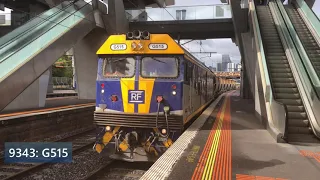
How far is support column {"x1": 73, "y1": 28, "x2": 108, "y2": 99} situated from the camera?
73.0ft

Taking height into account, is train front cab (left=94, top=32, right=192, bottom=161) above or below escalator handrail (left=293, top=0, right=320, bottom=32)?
below

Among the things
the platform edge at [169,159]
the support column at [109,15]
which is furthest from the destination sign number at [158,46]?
the support column at [109,15]

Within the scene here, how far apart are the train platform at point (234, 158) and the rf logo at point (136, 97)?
1406mm

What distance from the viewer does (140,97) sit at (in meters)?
7.54

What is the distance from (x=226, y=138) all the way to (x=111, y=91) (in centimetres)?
335

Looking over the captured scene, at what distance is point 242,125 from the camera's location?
10.5m

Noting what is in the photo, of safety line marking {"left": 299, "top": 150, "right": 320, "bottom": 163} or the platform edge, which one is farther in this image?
safety line marking {"left": 299, "top": 150, "right": 320, "bottom": 163}

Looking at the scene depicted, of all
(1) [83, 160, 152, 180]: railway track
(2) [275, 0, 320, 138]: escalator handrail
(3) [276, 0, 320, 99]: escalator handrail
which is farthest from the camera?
(3) [276, 0, 320, 99]: escalator handrail

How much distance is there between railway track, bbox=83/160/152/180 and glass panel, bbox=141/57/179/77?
2.56m

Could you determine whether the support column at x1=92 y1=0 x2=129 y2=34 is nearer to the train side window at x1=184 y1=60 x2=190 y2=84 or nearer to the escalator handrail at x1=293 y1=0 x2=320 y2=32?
the escalator handrail at x1=293 y1=0 x2=320 y2=32

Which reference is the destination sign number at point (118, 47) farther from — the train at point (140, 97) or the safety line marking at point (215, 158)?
the safety line marking at point (215, 158)

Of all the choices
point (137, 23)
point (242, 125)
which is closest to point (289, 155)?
point (242, 125)

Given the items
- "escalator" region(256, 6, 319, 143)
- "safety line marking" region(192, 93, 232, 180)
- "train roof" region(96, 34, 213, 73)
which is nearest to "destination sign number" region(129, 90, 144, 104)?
"train roof" region(96, 34, 213, 73)

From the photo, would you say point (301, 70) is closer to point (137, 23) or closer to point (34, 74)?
point (34, 74)
